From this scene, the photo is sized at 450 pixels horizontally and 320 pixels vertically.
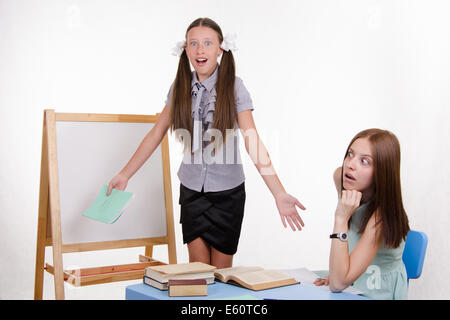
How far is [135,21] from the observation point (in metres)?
3.75

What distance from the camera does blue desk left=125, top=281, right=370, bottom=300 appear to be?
4.86 ft

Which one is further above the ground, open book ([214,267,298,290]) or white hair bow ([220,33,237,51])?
white hair bow ([220,33,237,51])

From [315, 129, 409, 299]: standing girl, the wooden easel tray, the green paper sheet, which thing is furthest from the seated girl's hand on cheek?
the wooden easel tray

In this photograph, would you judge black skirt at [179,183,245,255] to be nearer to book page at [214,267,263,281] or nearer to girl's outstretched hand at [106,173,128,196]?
girl's outstretched hand at [106,173,128,196]

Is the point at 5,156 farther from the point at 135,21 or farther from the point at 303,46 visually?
the point at 303,46

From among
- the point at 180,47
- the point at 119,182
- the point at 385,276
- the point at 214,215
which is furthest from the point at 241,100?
the point at 385,276

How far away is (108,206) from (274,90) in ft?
6.47

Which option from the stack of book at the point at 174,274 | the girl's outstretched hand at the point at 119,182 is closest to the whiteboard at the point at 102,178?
the girl's outstretched hand at the point at 119,182

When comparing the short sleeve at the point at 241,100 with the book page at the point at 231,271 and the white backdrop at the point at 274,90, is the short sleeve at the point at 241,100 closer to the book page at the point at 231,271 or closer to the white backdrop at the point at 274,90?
the book page at the point at 231,271

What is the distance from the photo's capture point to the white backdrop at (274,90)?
11.0 ft

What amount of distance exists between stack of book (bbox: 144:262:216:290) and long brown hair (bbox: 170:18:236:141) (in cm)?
68
